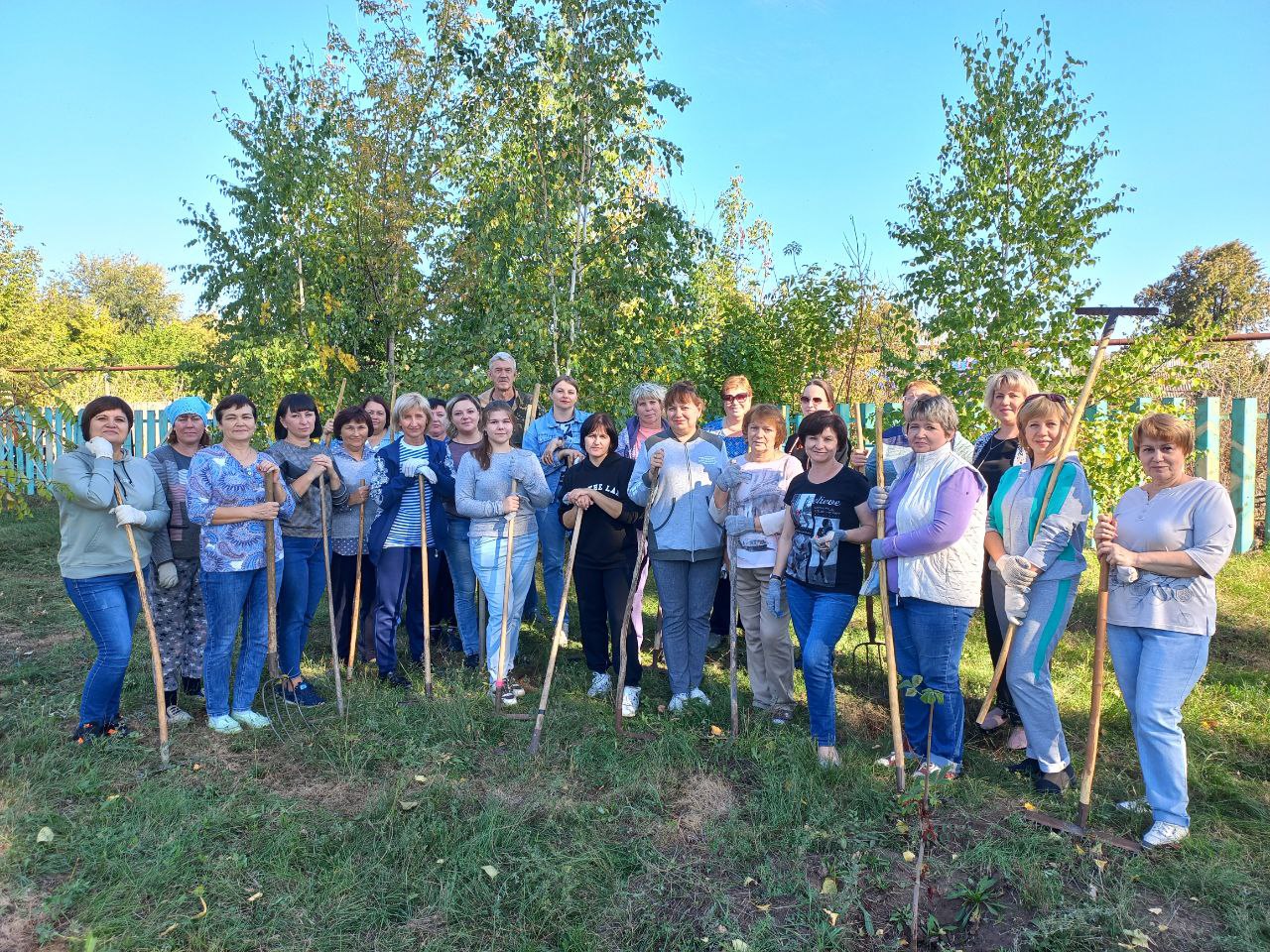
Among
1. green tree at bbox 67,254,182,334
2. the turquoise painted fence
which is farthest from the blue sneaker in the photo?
green tree at bbox 67,254,182,334

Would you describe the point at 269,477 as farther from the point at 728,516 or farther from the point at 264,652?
the point at 728,516

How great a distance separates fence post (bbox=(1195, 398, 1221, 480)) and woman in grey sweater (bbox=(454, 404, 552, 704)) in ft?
22.9

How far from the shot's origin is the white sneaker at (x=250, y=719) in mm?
4789

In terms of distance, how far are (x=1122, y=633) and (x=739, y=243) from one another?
18.6 m

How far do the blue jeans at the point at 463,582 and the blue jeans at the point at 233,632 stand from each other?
4.46 ft

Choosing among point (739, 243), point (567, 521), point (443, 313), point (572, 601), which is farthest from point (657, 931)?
point (739, 243)

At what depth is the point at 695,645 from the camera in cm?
522

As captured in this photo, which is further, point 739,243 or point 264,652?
point 739,243

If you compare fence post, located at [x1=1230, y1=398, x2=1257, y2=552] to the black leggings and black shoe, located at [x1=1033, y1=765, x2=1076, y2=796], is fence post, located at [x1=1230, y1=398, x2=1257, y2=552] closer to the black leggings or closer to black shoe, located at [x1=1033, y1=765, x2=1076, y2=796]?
black shoe, located at [x1=1033, y1=765, x2=1076, y2=796]

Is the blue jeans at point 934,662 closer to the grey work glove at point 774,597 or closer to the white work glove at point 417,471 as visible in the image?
the grey work glove at point 774,597

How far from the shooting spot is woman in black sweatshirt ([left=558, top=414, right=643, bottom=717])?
527 cm

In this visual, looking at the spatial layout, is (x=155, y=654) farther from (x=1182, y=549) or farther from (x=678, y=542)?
(x=1182, y=549)

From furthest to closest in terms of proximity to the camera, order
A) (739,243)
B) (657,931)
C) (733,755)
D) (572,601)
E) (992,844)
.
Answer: (739,243) < (572,601) < (733,755) < (992,844) < (657,931)

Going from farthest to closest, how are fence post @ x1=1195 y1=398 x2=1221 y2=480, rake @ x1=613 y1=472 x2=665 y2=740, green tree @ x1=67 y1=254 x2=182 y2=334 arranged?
1. green tree @ x1=67 y1=254 x2=182 y2=334
2. fence post @ x1=1195 y1=398 x2=1221 y2=480
3. rake @ x1=613 y1=472 x2=665 y2=740
